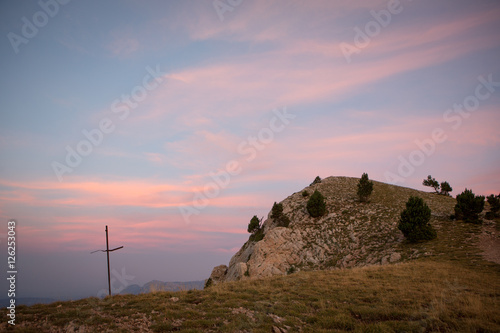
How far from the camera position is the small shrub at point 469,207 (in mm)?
35125

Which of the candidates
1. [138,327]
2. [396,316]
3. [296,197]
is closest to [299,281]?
[396,316]

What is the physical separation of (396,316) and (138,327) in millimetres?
11135

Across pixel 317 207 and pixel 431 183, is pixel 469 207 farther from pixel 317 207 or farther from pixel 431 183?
pixel 431 183

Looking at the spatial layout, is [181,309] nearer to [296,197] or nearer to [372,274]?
[372,274]

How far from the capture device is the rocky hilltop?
111ft

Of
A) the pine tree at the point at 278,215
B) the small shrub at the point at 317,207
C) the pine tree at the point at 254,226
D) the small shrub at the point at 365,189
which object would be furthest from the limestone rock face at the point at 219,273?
the small shrub at the point at 365,189

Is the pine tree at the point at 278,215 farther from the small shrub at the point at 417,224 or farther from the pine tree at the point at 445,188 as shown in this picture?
the pine tree at the point at 445,188

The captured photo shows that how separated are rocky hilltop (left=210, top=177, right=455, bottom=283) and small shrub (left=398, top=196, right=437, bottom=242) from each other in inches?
79.8

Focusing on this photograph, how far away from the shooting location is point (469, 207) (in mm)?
35656

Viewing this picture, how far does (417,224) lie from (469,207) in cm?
1028

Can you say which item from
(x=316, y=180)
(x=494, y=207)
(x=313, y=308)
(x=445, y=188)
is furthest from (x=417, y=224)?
(x=445, y=188)

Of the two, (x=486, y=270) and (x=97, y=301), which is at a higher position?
(x=97, y=301)

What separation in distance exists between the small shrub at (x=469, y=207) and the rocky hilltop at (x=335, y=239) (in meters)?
2.61

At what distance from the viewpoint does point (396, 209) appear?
42875 mm
